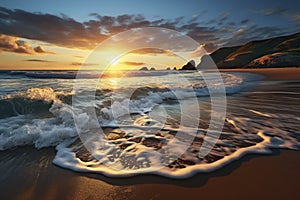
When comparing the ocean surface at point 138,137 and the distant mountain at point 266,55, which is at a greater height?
the distant mountain at point 266,55

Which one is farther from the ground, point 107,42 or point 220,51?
point 220,51

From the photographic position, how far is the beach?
2.23 metres

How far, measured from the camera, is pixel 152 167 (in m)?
2.91

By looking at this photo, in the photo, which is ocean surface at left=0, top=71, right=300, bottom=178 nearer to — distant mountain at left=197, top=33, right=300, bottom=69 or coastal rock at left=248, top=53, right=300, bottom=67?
distant mountain at left=197, top=33, right=300, bottom=69

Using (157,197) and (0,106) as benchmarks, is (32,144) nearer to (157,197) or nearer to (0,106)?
(157,197)

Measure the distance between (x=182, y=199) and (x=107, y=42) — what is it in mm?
5801

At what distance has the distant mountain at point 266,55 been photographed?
61.4m

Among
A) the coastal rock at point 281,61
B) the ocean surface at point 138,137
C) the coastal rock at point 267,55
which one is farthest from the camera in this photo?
the coastal rock at point 267,55

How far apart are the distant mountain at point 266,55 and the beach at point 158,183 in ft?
115

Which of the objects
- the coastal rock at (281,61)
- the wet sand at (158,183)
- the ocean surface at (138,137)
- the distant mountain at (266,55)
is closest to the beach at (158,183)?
→ the wet sand at (158,183)

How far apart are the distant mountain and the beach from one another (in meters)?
35.1

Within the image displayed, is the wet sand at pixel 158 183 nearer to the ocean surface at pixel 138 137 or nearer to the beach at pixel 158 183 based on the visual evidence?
the beach at pixel 158 183

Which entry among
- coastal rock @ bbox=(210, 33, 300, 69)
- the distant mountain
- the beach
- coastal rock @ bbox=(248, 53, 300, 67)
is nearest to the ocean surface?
the beach

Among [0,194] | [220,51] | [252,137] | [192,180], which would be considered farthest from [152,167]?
[220,51]
